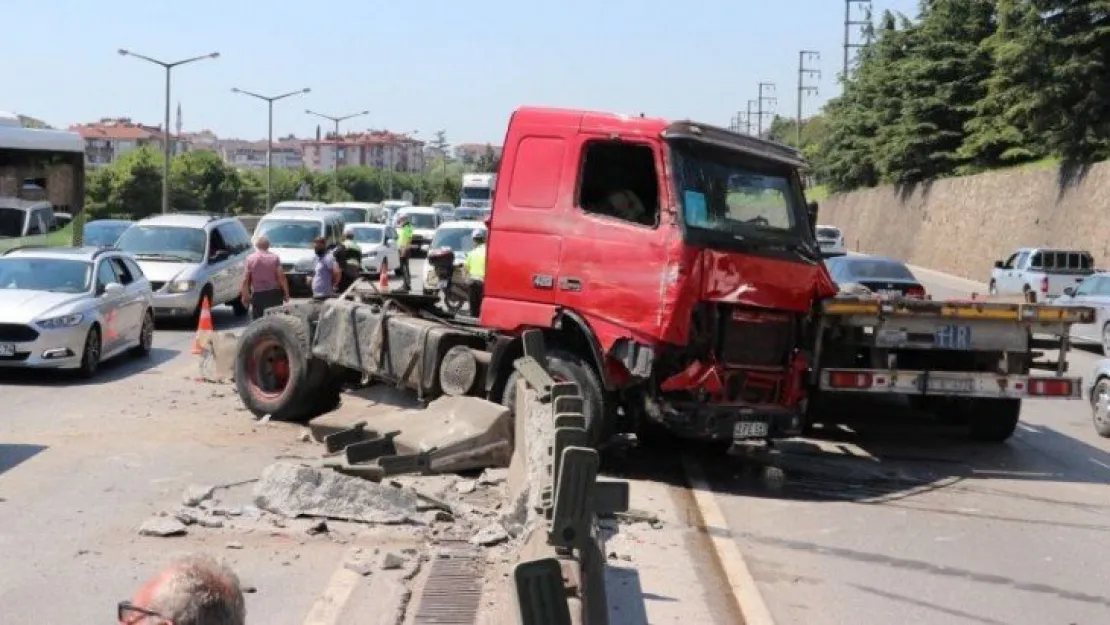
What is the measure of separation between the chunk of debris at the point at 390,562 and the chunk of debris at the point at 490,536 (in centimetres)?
57

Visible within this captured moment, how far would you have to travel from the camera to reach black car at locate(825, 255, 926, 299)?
69.8ft

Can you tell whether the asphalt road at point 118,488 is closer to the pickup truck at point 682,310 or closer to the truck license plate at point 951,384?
the pickup truck at point 682,310

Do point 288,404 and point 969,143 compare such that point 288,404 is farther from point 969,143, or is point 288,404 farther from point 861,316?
point 969,143

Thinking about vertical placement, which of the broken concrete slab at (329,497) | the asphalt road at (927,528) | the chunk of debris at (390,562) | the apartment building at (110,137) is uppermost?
the apartment building at (110,137)

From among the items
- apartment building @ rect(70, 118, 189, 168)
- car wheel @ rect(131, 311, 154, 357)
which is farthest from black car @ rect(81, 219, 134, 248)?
apartment building @ rect(70, 118, 189, 168)

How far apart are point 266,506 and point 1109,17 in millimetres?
38187

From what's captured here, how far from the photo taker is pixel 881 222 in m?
68.4

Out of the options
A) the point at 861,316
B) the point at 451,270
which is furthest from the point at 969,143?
the point at 861,316

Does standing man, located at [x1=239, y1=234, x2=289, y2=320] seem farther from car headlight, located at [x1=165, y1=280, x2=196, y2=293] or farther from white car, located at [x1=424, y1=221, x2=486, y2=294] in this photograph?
white car, located at [x1=424, y1=221, x2=486, y2=294]

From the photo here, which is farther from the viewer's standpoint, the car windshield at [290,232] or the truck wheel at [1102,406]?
the car windshield at [290,232]

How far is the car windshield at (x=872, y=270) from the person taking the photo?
21.9 metres

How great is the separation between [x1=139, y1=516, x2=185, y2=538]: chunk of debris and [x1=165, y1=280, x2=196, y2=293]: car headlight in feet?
46.5

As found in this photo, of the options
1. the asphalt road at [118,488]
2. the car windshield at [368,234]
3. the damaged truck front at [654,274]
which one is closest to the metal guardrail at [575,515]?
the asphalt road at [118,488]

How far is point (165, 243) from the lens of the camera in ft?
76.0
